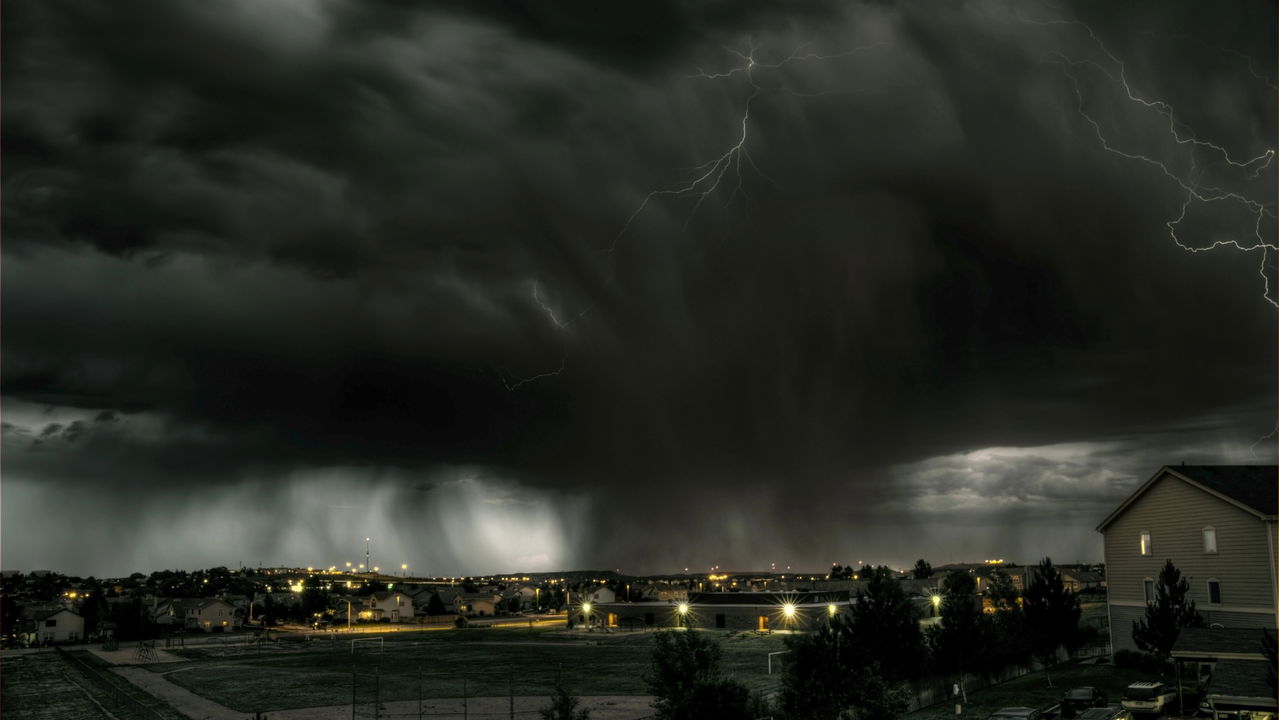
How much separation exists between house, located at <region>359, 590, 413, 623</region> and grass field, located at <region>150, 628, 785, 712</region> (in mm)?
48561

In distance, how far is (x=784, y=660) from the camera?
25.5 metres

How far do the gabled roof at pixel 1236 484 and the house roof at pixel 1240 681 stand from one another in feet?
50.0

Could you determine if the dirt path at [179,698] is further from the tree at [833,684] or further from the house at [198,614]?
the house at [198,614]

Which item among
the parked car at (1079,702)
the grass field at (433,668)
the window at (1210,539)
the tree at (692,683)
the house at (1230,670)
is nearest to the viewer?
the tree at (692,683)

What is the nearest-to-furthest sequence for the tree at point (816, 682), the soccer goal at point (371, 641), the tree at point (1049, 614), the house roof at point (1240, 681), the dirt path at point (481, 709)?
the tree at point (816, 682)
the house roof at point (1240, 681)
the dirt path at point (481, 709)
the tree at point (1049, 614)
the soccer goal at point (371, 641)

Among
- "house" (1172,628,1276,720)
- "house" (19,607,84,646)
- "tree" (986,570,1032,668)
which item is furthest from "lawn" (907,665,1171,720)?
"house" (19,607,84,646)

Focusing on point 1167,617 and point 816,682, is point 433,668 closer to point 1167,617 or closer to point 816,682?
point 816,682

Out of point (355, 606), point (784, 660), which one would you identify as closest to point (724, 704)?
point (784, 660)

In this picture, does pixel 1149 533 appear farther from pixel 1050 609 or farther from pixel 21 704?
pixel 21 704

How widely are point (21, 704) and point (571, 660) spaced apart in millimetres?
36458

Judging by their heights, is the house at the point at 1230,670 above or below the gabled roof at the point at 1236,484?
below

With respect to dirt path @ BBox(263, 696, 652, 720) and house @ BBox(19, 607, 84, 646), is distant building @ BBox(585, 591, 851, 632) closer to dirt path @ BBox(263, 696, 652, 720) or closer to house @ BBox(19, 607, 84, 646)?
dirt path @ BBox(263, 696, 652, 720)

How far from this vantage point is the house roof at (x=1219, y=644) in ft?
102

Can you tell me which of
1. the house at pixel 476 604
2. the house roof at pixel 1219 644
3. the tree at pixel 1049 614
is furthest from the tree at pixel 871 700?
the house at pixel 476 604
